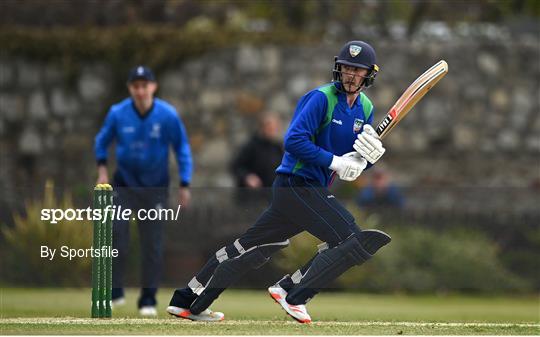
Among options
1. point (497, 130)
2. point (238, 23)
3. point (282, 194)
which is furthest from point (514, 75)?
point (282, 194)

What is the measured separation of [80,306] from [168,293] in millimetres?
2551

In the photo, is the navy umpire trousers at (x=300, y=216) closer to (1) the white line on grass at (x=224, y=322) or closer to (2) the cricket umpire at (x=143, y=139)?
(1) the white line on grass at (x=224, y=322)

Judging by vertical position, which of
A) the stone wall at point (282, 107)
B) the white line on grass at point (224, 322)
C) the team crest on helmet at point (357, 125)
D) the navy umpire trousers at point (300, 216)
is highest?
the stone wall at point (282, 107)

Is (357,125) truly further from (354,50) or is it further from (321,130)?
(354,50)

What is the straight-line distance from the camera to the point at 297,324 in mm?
10719

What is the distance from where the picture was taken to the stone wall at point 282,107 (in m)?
20.3

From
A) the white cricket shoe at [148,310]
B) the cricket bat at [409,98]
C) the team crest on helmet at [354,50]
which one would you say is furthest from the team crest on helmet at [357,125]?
the white cricket shoe at [148,310]

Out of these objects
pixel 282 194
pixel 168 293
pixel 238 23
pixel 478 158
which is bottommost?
pixel 282 194

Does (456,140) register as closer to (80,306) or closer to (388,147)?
(388,147)

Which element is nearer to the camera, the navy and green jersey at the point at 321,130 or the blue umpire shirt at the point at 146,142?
the navy and green jersey at the point at 321,130

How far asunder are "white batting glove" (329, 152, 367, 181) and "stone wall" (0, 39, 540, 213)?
973 centimetres

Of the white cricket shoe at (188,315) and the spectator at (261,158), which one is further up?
the spectator at (261,158)

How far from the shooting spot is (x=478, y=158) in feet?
68.4

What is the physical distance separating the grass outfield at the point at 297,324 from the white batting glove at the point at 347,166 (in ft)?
3.37
